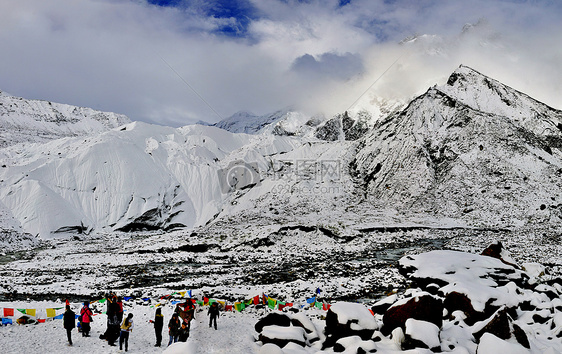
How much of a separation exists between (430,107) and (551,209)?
42.6 m

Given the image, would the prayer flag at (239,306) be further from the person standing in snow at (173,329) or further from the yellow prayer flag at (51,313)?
the yellow prayer flag at (51,313)

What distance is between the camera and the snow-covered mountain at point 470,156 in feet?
221

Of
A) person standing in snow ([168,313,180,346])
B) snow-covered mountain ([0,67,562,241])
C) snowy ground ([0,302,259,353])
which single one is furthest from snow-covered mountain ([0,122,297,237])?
person standing in snow ([168,313,180,346])

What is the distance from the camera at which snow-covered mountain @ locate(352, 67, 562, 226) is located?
221ft

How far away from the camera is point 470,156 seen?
79.9m

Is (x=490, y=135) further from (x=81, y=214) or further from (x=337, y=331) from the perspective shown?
(x=81, y=214)

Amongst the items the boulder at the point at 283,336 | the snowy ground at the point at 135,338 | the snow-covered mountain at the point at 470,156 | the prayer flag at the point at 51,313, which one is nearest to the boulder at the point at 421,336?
the boulder at the point at 283,336

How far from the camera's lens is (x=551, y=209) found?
61969mm

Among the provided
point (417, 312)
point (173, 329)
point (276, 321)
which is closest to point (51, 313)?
point (173, 329)

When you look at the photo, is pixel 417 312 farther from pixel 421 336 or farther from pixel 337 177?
pixel 337 177

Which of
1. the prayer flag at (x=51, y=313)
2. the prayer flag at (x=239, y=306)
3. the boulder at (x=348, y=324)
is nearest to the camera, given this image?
the boulder at (x=348, y=324)

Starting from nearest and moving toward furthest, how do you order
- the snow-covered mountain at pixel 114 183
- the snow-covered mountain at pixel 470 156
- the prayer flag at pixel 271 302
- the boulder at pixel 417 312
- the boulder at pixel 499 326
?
1. the boulder at pixel 499 326
2. the boulder at pixel 417 312
3. the prayer flag at pixel 271 302
4. the snow-covered mountain at pixel 470 156
5. the snow-covered mountain at pixel 114 183

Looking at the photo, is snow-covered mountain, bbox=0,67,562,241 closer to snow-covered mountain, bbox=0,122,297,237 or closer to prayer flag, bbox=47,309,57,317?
snow-covered mountain, bbox=0,122,297,237

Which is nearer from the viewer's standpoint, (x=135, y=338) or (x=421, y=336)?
(x=421, y=336)
